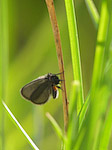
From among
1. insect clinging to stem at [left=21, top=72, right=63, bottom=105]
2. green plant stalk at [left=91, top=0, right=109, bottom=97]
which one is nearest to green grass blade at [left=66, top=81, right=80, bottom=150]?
green plant stalk at [left=91, top=0, right=109, bottom=97]

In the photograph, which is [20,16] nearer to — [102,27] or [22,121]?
[22,121]

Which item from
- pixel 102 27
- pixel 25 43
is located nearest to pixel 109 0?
pixel 102 27

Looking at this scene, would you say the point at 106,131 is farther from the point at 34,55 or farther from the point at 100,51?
the point at 34,55

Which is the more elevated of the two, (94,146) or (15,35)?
(15,35)

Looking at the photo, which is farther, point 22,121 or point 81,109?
point 22,121

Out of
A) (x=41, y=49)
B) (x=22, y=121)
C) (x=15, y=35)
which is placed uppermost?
(x=15, y=35)

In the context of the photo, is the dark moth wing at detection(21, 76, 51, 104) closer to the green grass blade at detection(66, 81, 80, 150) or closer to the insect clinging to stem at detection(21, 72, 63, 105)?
the insect clinging to stem at detection(21, 72, 63, 105)

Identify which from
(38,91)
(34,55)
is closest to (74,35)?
(38,91)

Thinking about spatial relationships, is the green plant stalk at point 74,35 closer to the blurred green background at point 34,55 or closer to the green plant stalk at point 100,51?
the green plant stalk at point 100,51
